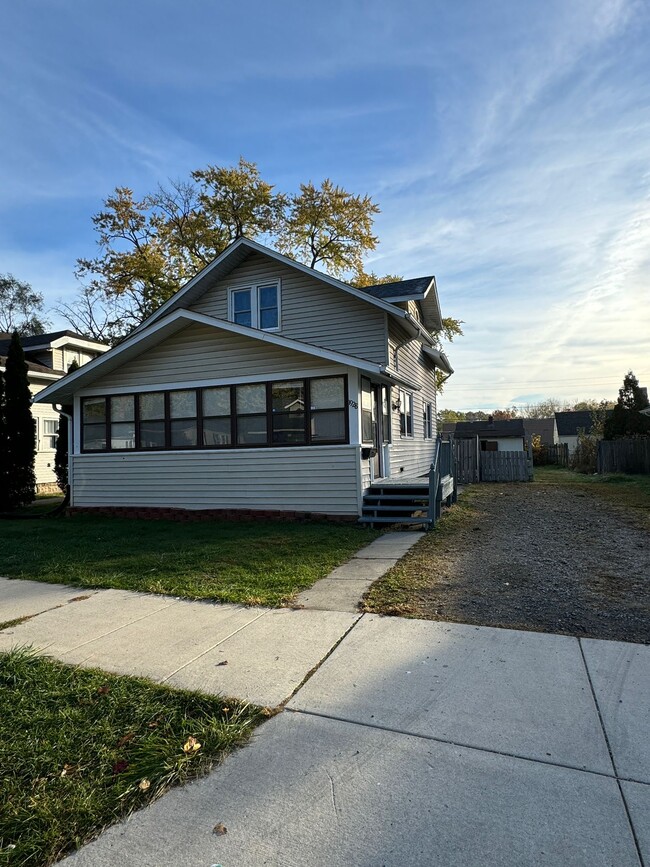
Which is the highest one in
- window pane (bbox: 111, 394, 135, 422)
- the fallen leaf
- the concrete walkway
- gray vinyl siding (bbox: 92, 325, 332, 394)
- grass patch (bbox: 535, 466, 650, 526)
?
gray vinyl siding (bbox: 92, 325, 332, 394)

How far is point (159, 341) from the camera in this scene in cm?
1146

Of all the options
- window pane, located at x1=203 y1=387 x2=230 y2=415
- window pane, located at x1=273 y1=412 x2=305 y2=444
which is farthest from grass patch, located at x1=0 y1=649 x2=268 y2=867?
window pane, located at x1=203 y1=387 x2=230 y2=415

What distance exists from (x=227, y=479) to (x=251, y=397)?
6.11ft

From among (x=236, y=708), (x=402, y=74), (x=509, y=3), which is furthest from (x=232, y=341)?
(x=236, y=708)

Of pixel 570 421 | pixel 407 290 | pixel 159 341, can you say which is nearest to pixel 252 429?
pixel 159 341

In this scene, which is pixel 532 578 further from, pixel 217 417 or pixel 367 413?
pixel 217 417

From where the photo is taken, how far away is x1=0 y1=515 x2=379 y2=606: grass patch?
555cm

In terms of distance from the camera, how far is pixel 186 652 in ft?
12.2

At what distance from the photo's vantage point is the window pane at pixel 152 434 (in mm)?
11602

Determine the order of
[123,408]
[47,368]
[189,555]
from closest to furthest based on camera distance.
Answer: [189,555]
[123,408]
[47,368]

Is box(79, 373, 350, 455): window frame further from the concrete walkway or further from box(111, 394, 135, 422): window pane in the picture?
the concrete walkway

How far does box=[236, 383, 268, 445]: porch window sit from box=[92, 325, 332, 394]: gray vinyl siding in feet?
1.19

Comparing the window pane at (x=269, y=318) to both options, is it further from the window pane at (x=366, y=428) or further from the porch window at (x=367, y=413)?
the window pane at (x=366, y=428)

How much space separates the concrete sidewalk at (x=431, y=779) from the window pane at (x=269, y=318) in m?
10.5
